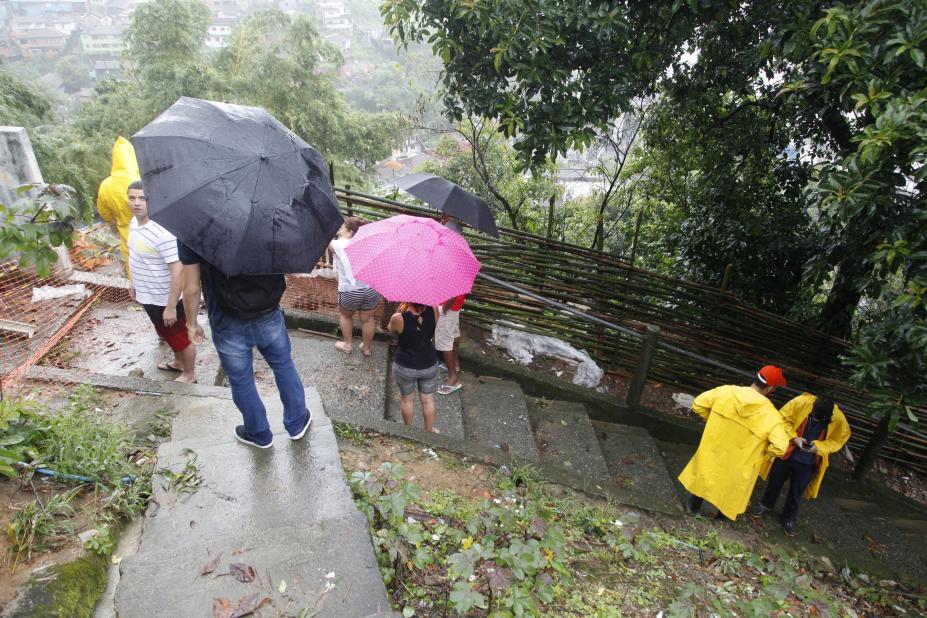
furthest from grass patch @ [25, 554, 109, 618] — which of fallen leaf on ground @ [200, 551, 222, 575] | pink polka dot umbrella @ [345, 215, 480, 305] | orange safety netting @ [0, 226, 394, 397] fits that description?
orange safety netting @ [0, 226, 394, 397]

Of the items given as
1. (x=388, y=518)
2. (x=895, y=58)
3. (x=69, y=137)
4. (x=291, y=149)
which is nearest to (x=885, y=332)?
(x=895, y=58)

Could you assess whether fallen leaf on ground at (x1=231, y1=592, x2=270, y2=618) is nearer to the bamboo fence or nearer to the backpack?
the backpack

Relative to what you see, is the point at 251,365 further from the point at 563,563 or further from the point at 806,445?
the point at 806,445

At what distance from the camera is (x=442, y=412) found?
4.55 meters

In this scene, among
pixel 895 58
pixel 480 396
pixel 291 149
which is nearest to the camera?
pixel 291 149

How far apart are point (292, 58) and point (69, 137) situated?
8201mm

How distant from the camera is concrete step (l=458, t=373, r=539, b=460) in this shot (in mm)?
4488

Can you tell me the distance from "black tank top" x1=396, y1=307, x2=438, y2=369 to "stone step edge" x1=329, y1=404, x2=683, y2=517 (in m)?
0.45

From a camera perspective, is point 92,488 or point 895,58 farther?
point 895,58

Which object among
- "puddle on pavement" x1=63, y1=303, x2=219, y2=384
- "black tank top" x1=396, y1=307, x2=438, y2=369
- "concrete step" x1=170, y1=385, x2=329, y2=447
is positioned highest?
"black tank top" x1=396, y1=307, x2=438, y2=369

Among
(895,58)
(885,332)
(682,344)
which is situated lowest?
(682,344)

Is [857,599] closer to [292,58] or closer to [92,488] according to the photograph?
[92,488]

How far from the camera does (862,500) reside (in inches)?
201

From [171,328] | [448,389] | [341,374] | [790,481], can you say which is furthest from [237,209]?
[790,481]
